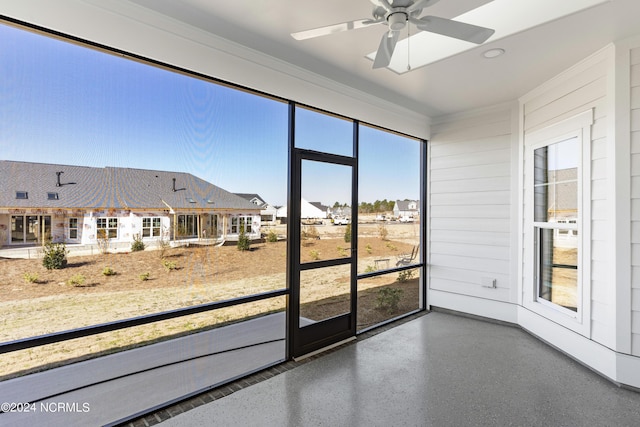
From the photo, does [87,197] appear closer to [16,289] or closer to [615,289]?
[16,289]

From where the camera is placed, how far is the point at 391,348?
363 cm

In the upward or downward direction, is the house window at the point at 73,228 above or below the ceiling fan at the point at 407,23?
below

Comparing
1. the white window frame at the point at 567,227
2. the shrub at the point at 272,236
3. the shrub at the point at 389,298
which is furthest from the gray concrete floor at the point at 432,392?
the shrub at the point at 272,236

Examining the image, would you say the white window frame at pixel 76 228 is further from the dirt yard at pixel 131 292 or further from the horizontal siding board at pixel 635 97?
the horizontal siding board at pixel 635 97

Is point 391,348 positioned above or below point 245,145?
below

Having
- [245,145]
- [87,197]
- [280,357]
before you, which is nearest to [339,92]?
[245,145]

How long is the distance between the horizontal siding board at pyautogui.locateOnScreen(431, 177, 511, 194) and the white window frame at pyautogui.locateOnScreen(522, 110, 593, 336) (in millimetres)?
315

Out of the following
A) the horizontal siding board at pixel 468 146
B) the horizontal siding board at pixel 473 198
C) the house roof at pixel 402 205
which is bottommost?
the house roof at pixel 402 205

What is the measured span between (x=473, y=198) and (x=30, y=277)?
471cm

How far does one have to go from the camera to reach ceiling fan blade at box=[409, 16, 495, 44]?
6.20 ft

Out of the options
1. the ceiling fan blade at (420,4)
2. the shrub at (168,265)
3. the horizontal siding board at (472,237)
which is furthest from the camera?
the horizontal siding board at (472,237)

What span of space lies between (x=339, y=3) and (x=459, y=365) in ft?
10.7

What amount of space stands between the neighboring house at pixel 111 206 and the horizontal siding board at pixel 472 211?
3.02 m

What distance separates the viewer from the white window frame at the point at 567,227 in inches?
124
